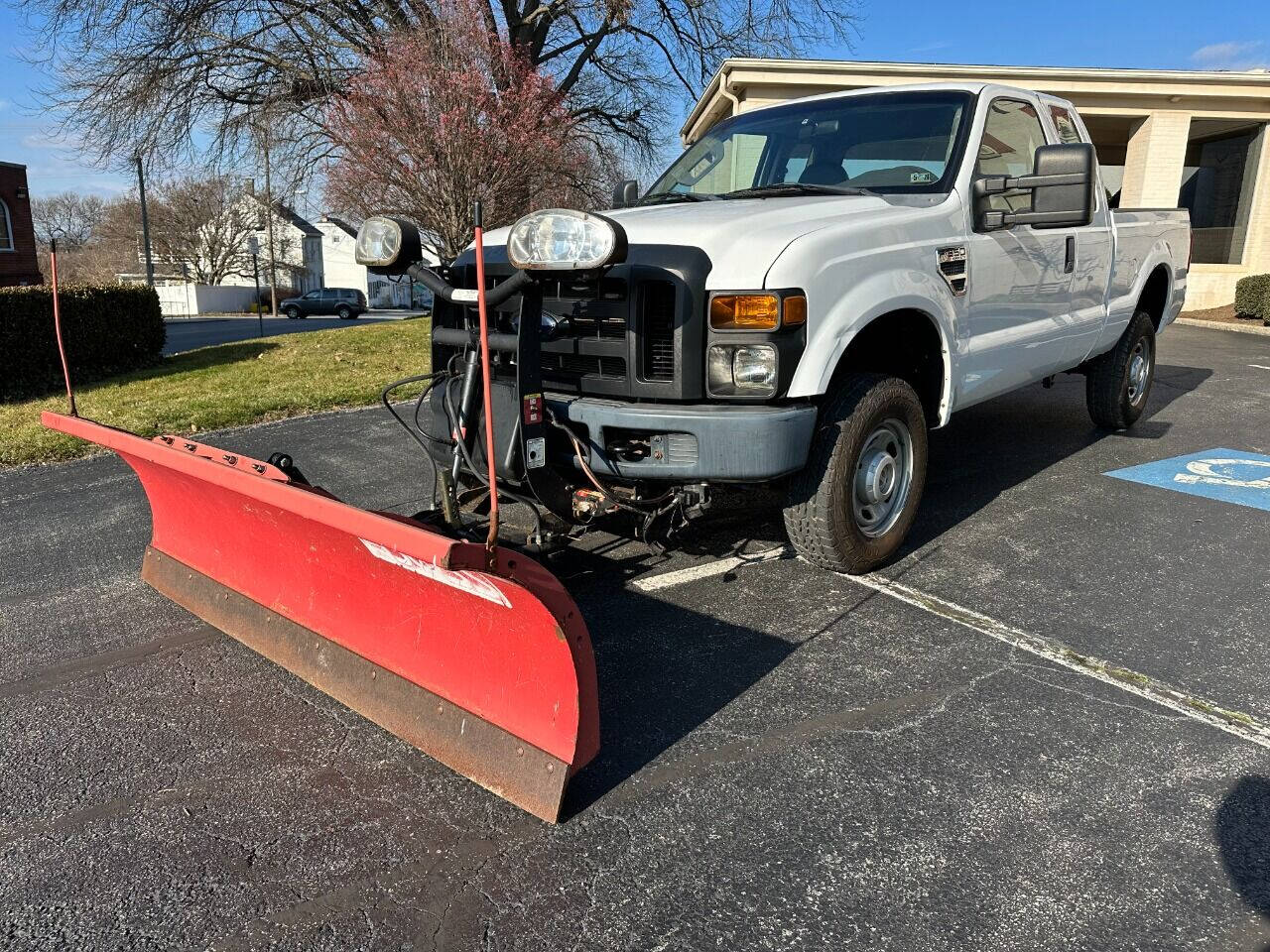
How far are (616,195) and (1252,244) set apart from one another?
1946 centimetres

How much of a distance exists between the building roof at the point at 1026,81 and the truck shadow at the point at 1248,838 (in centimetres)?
1578

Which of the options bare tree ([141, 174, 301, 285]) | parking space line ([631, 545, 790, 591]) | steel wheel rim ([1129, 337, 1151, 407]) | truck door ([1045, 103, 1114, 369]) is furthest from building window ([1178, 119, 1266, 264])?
bare tree ([141, 174, 301, 285])

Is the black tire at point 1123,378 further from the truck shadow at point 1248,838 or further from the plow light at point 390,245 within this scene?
the plow light at point 390,245

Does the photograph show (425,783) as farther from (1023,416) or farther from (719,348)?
(1023,416)

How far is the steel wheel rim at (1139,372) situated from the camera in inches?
266

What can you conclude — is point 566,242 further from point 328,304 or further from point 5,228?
point 328,304

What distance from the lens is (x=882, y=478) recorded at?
400cm

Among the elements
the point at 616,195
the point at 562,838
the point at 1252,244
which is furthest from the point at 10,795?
the point at 1252,244

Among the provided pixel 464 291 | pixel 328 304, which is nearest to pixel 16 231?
pixel 328 304

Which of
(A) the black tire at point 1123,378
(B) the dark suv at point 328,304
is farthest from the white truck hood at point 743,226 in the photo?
(B) the dark suv at point 328,304

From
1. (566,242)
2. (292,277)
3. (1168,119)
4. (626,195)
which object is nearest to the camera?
(566,242)

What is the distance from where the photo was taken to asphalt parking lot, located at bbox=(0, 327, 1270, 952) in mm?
2098

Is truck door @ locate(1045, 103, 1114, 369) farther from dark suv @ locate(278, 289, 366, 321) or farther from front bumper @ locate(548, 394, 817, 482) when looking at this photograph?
dark suv @ locate(278, 289, 366, 321)

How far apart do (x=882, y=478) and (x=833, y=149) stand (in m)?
1.89
